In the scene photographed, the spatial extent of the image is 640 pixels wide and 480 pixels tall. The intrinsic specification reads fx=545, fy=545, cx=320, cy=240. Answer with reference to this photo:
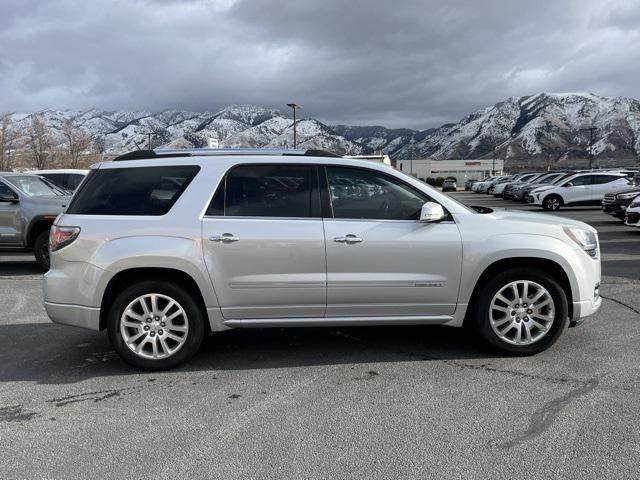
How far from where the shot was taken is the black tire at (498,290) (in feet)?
15.6

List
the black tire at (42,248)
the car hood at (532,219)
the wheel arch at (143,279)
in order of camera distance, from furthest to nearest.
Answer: the black tire at (42,248) < the car hood at (532,219) < the wheel arch at (143,279)

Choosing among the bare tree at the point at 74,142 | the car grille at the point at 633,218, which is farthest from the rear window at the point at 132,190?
the bare tree at the point at 74,142

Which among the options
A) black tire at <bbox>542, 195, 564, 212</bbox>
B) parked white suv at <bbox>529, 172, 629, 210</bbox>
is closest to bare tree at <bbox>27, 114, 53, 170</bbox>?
black tire at <bbox>542, 195, 564, 212</bbox>

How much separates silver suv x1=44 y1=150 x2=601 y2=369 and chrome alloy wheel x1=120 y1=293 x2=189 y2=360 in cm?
1

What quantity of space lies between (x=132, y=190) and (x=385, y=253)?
226 centimetres

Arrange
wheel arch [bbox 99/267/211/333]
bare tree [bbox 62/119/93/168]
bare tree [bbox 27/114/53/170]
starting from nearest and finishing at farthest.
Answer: wheel arch [bbox 99/267/211/333] < bare tree [bbox 27/114/53/170] < bare tree [bbox 62/119/93/168]

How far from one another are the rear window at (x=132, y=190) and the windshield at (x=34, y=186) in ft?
20.6

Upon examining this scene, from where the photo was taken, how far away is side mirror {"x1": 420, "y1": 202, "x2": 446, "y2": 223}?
455cm

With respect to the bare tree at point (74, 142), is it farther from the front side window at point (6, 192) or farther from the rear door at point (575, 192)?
the front side window at point (6, 192)

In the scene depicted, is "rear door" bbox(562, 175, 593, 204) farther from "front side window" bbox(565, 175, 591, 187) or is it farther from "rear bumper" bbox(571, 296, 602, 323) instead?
"rear bumper" bbox(571, 296, 602, 323)

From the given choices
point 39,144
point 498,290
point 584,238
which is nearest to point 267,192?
point 498,290

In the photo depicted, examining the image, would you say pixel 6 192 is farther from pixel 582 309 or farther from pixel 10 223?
→ pixel 582 309

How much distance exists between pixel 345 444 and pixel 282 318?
1.52m

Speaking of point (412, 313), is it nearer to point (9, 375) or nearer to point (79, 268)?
point (79, 268)
